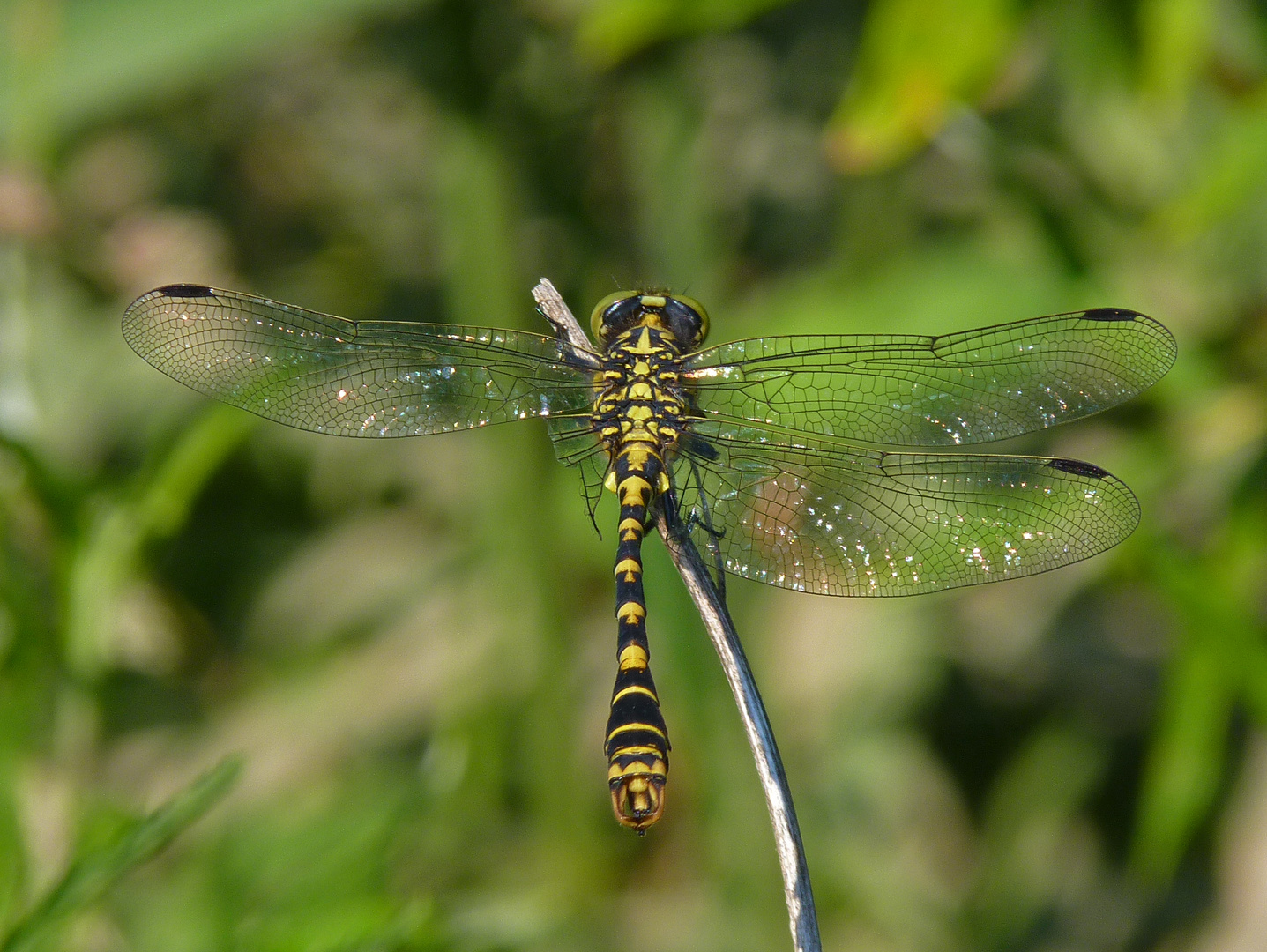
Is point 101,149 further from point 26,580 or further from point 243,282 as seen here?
point 26,580

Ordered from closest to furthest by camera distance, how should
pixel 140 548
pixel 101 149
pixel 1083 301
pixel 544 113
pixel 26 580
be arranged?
pixel 26 580, pixel 140 548, pixel 1083 301, pixel 544 113, pixel 101 149

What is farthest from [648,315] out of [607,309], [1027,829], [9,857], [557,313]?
[1027,829]

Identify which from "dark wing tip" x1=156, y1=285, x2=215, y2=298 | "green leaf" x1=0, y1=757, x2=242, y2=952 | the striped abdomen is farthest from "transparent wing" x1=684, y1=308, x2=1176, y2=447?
"green leaf" x1=0, y1=757, x2=242, y2=952

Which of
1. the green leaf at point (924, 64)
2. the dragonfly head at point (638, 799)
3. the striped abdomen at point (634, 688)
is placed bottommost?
the dragonfly head at point (638, 799)

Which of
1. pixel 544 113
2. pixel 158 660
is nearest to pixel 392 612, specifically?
pixel 158 660

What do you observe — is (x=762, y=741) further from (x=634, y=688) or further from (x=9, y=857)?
(x=9, y=857)

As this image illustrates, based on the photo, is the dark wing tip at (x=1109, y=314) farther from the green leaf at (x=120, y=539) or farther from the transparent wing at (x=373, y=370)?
the green leaf at (x=120, y=539)

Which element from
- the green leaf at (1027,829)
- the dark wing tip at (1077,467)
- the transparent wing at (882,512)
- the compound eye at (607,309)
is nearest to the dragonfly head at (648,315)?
the compound eye at (607,309)
